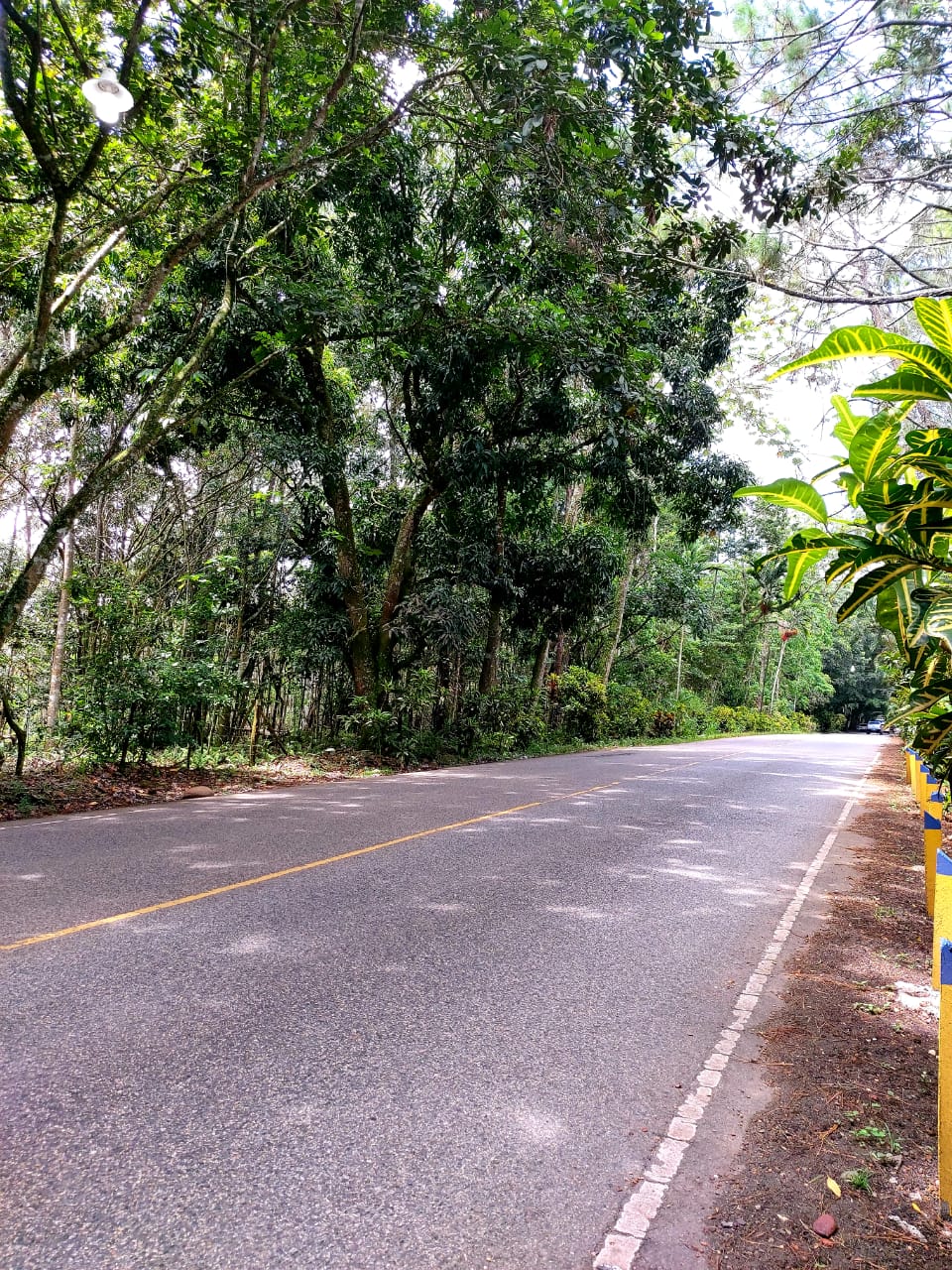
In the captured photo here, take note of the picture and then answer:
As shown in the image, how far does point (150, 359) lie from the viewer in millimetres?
12219

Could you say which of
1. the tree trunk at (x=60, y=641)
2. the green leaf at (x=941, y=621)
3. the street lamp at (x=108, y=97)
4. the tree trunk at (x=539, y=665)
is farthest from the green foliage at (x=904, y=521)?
the tree trunk at (x=539, y=665)

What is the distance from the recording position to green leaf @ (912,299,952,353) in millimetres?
2297

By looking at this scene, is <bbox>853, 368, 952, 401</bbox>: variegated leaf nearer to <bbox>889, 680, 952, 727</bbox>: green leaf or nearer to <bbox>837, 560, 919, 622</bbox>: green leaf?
<bbox>837, 560, 919, 622</bbox>: green leaf

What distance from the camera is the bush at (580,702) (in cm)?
2128

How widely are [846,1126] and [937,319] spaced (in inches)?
110

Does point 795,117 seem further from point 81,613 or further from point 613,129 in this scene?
point 81,613

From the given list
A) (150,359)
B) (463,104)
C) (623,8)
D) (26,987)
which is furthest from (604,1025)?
(150,359)

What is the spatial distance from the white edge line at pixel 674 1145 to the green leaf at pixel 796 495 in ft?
7.38

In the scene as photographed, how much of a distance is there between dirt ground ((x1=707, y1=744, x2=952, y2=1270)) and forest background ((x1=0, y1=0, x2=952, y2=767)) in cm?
197

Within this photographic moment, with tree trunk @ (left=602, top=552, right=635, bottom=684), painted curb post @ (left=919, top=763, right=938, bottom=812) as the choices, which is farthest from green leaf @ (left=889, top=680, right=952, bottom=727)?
tree trunk @ (left=602, top=552, right=635, bottom=684)

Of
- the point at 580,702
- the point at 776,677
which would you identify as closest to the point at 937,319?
the point at 580,702

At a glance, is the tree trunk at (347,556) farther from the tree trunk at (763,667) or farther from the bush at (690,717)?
the tree trunk at (763,667)

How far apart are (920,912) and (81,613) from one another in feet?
37.8

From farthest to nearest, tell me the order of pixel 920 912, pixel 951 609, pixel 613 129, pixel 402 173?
pixel 402 173 → pixel 613 129 → pixel 920 912 → pixel 951 609
